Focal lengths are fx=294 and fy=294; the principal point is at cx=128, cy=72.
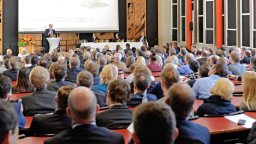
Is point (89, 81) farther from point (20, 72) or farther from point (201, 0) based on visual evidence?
point (201, 0)

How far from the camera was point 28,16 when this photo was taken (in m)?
14.8

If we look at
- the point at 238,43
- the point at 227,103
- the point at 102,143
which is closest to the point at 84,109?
the point at 102,143

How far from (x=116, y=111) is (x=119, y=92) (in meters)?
0.21

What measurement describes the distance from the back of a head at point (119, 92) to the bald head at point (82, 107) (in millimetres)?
766

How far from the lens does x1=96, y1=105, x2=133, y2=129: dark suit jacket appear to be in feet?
8.72

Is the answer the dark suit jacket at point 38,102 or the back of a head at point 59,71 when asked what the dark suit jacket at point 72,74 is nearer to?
the back of a head at point 59,71

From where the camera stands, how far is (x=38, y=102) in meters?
3.41

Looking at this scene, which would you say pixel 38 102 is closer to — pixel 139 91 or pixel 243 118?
pixel 139 91

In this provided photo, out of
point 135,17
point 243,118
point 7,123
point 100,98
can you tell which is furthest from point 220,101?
point 135,17

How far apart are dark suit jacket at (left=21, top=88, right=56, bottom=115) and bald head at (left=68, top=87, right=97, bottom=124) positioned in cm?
145

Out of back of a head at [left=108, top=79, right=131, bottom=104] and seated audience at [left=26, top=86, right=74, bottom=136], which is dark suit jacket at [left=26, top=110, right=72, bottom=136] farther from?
back of a head at [left=108, top=79, right=131, bottom=104]

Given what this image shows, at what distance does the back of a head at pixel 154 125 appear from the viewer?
1426 millimetres

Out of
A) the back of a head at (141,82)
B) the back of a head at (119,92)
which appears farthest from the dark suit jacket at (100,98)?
the back of a head at (119,92)

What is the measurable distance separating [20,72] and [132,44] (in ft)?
32.4
